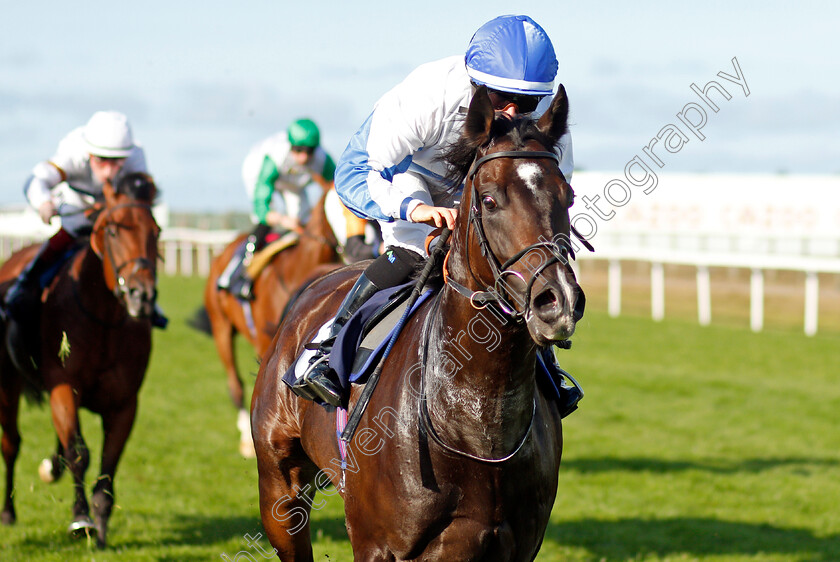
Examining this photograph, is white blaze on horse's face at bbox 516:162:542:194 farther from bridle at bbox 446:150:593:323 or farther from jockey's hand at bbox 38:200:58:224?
jockey's hand at bbox 38:200:58:224

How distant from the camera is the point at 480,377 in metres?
2.67

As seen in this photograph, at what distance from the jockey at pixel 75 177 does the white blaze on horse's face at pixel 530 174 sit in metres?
3.81

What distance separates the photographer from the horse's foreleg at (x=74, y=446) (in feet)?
16.8

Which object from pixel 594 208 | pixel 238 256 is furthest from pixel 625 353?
pixel 594 208

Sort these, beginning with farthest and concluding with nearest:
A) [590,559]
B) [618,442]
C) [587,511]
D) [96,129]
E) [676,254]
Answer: [676,254]
[618,442]
[587,511]
[96,129]
[590,559]

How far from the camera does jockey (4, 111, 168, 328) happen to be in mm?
5793

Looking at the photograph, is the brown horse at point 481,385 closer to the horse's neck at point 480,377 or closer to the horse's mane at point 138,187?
the horse's neck at point 480,377

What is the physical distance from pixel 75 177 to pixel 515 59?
4.25 m

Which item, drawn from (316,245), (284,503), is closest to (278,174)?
(316,245)

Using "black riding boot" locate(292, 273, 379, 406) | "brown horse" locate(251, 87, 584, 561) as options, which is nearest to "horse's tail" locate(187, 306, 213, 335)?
"black riding boot" locate(292, 273, 379, 406)

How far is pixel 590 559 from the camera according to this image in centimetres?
522

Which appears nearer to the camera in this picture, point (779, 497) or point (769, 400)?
point (779, 497)

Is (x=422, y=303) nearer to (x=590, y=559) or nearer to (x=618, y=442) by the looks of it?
(x=590, y=559)

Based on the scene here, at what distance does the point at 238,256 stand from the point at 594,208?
5977 millimetres
